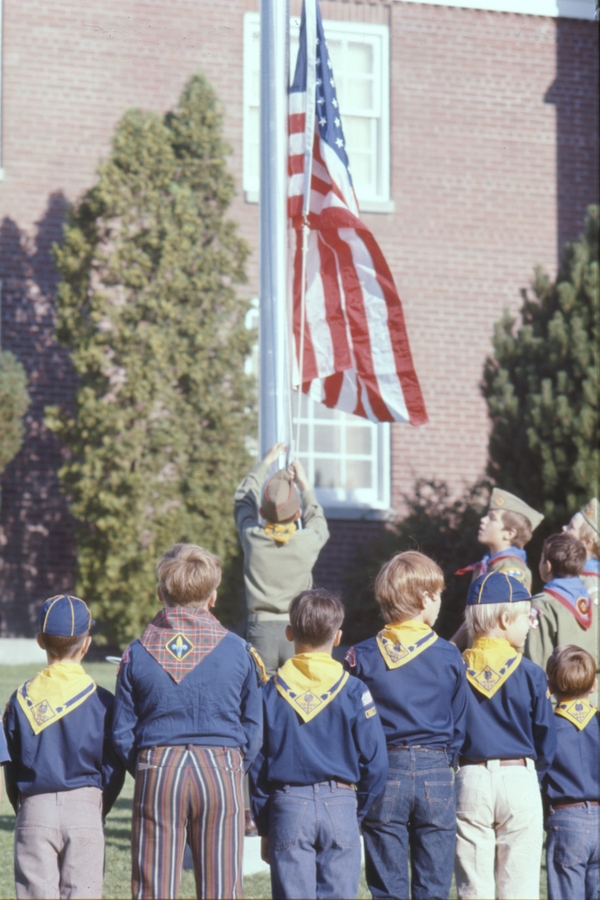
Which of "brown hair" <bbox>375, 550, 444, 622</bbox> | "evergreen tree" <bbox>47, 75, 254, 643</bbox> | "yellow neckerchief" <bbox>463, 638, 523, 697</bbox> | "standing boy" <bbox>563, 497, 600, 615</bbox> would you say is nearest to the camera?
"brown hair" <bbox>375, 550, 444, 622</bbox>

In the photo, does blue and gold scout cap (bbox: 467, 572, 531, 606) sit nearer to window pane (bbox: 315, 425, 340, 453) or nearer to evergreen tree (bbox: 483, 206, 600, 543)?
evergreen tree (bbox: 483, 206, 600, 543)

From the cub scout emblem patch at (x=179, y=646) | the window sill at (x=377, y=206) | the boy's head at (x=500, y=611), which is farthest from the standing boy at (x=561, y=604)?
the window sill at (x=377, y=206)

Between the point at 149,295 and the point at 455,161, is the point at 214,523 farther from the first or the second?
the point at 455,161

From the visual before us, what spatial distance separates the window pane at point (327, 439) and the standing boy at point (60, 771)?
32.9 feet

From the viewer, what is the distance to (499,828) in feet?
14.3

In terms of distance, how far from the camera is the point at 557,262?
48.3 feet

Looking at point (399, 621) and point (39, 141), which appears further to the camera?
point (39, 141)

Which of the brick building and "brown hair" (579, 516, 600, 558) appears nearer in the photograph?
"brown hair" (579, 516, 600, 558)

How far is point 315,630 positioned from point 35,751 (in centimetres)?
107

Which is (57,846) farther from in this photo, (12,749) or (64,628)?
(64,628)

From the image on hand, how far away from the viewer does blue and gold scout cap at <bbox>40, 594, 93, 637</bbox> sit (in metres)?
4.02

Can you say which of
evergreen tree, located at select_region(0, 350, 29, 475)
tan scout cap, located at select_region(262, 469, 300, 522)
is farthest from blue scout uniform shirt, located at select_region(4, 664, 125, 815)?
evergreen tree, located at select_region(0, 350, 29, 475)

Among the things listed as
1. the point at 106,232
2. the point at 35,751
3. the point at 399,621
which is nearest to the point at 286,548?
the point at 399,621

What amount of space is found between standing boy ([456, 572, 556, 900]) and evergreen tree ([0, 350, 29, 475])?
860 centimetres
